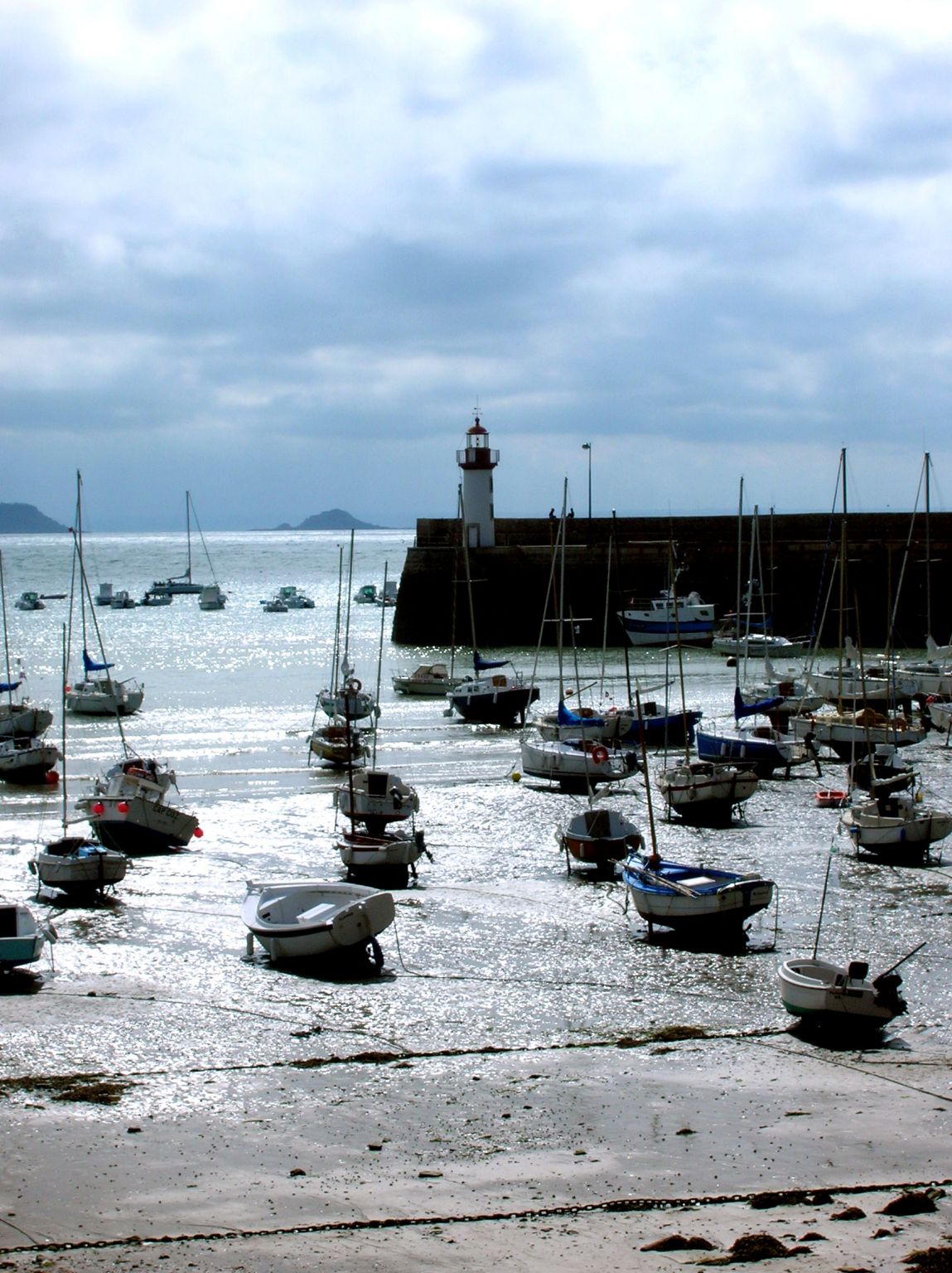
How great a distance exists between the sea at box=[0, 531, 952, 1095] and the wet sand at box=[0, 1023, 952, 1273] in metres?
0.89

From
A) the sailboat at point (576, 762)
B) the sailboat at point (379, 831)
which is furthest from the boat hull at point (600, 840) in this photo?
the sailboat at point (576, 762)

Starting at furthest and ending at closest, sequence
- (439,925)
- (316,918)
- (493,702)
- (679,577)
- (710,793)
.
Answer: (679,577) < (493,702) < (710,793) < (439,925) < (316,918)

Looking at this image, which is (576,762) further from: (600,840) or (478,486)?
(478,486)

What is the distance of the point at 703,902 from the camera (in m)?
18.3

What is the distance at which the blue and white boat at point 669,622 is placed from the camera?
62.6 m

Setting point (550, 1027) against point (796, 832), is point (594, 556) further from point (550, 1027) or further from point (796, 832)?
point (550, 1027)

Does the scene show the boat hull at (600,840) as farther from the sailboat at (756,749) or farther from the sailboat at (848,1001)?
the sailboat at (756,749)

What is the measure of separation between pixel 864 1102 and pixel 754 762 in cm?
2093

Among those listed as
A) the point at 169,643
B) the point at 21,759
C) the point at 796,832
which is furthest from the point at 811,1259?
the point at 169,643

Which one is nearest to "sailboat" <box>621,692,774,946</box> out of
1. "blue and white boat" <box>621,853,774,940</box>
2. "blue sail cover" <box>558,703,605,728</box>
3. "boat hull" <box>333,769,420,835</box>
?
"blue and white boat" <box>621,853,774,940</box>

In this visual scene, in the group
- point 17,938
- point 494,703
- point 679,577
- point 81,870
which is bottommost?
point 81,870

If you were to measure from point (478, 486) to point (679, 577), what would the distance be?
9921 mm

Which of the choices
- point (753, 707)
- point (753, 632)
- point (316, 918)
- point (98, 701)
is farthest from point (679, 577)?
point (316, 918)

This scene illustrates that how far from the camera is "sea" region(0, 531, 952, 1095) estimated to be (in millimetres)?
14836
